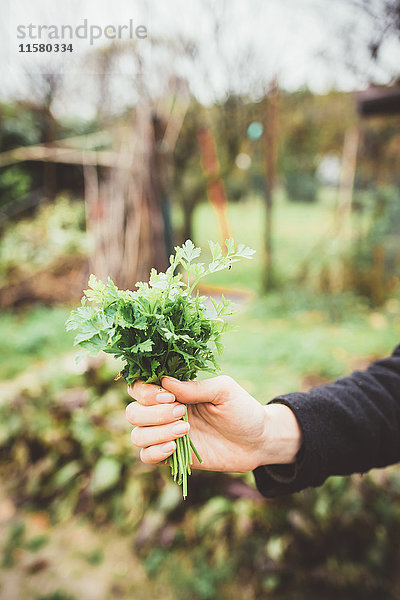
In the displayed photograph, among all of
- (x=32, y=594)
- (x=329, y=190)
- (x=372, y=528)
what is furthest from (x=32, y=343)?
(x=329, y=190)

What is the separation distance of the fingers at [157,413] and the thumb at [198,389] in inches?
1.5

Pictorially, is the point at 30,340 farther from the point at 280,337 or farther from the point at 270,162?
the point at 270,162

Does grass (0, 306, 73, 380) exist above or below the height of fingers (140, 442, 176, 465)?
below

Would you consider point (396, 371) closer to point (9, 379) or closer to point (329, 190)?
point (9, 379)

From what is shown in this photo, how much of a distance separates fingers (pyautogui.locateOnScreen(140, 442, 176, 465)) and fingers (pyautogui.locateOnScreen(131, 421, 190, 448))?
0.5 inches

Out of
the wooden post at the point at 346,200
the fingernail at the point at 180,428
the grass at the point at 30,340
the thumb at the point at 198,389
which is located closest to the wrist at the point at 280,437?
the thumb at the point at 198,389

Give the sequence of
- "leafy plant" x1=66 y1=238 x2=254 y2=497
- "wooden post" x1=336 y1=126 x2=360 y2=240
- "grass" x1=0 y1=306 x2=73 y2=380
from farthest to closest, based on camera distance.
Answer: "wooden post" x1=336 y1=126 x2=360 y2=240
"grass" x1=0 y1=306 x2=73 y2=380
"leafy plant" x1=66 y1=238 x2=254 y2=497

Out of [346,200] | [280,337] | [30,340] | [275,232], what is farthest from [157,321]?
[275,232]

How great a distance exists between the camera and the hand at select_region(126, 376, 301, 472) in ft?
3.92

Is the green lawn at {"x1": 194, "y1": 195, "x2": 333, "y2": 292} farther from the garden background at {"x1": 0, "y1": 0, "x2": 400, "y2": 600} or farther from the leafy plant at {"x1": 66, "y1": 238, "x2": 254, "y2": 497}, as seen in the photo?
the leafy plant at {"x1": 66, "y1": 238, "x2": 254, "y2": 497}

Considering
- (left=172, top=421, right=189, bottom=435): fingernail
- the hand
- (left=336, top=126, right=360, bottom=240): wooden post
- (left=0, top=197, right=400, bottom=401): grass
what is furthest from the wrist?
(left=336, top=126, right=360, bottom=240): wooden post

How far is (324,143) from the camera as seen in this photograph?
9.80 metres

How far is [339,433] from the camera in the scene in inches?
60.0

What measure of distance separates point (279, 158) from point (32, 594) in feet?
36.1
